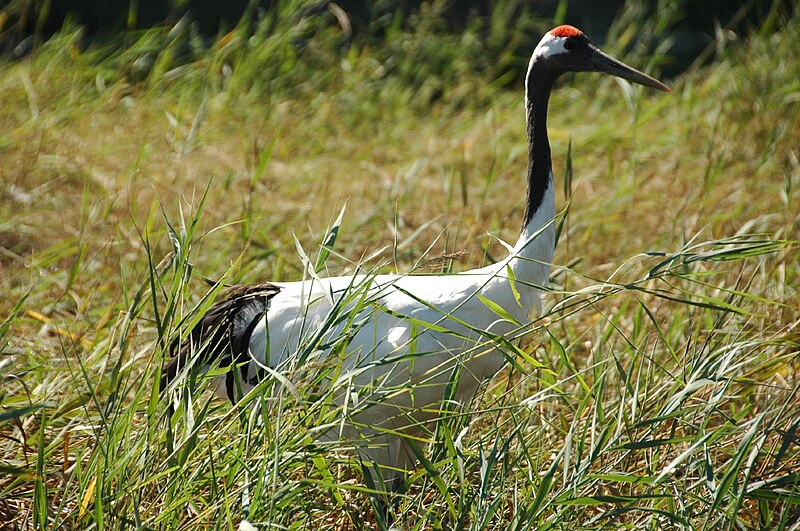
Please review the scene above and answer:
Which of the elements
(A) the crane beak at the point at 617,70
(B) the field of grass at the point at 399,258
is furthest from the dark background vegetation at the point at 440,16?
(A) the crane beak at the point at 617,70

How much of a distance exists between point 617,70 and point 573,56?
0.17m

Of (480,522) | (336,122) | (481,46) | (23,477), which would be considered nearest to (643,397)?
(480,522)

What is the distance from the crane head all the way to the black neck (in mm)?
33

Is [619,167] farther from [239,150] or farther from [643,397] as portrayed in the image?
[643,397]

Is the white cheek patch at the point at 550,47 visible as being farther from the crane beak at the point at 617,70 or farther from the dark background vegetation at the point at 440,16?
the dark background vegetation at the point at 440,16

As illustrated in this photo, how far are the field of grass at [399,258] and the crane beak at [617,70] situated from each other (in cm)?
44

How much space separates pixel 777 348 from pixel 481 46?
11.9 ft

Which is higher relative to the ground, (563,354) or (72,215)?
(563,354)

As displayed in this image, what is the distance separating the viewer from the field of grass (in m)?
2.12

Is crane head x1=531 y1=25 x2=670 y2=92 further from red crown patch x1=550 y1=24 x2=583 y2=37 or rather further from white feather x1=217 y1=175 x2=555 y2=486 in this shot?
white feather x1=217 y1=175 x2=555 y2=486

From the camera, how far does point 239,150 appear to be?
5145 mm

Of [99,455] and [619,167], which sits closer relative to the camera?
[99,455]

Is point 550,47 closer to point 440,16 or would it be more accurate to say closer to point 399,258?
point 399,258

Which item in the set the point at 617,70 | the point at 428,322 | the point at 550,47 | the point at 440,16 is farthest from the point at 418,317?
the point at 440,16
